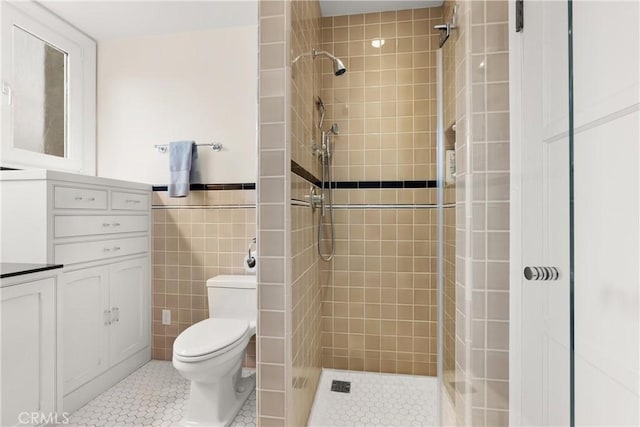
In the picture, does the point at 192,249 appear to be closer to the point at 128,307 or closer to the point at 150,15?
the point at 128,307

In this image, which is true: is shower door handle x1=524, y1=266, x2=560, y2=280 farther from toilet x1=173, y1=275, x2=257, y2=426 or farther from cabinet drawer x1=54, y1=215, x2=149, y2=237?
cabinet drawer x1=54, y1=215, x2=149, y2=237

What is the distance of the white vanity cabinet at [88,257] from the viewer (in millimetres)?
1581

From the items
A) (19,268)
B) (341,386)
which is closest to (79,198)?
(19,268)

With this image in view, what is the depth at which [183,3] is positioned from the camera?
2037 millimetres

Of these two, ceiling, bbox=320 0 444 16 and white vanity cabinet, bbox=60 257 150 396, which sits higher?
ceiling, bbox=320 0 444 16

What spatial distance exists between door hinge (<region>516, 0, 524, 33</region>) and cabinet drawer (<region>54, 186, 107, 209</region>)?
2178 millimetres

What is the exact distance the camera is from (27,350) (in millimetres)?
1408

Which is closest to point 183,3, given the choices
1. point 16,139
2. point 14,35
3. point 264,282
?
point 14,35

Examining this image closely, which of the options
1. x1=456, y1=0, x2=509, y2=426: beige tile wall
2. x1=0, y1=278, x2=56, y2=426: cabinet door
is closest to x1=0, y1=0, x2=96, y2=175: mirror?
x1=0, y1=278, x2=56, y2=426: cabinet door

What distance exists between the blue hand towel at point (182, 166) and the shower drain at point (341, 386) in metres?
1.60

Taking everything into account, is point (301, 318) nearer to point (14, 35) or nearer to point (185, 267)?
point (185, 267)

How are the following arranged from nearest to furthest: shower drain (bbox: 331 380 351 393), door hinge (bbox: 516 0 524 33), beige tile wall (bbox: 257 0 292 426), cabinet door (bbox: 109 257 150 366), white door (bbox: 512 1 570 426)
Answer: white door (bbox: 512 1 570 426)
door hinge (bbox: 516 0 524 33)
beige tile wall (bbox: 257 0 292 426)
shower drain (bbox: 331 380 351 393)
cabinet door (bbox: 109 257 150 366)

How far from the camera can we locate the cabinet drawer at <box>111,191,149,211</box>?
201 cm

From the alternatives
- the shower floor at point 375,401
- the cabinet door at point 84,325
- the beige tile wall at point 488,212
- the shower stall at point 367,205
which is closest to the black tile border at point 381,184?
the shower stall at point 367,205
